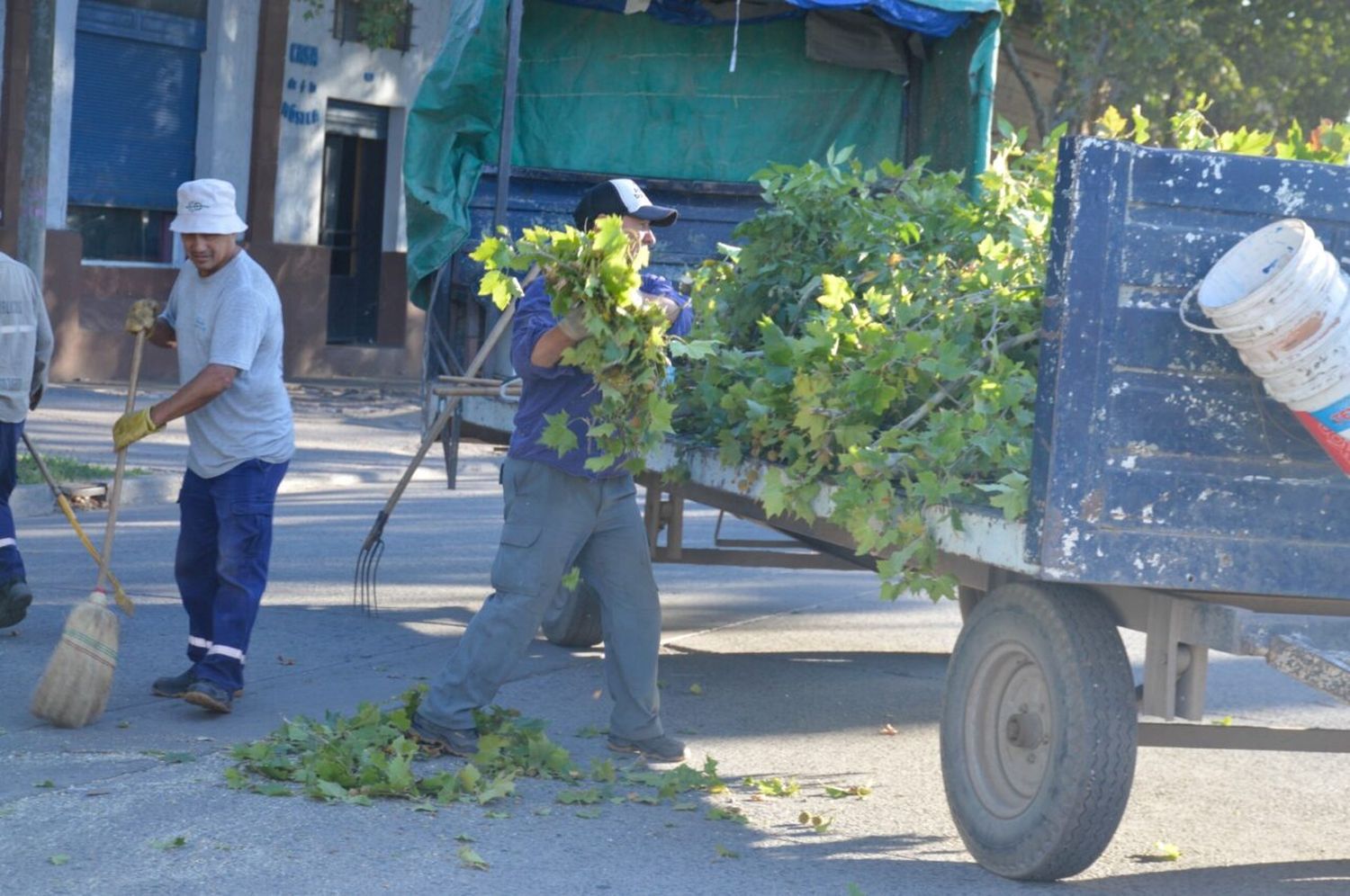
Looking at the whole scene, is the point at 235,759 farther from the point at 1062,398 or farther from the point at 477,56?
the point at 477,56

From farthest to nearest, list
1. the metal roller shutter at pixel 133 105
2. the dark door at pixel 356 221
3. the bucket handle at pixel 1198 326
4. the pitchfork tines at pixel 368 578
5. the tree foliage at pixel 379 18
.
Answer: the dark door at pixel 356 221 → the metal roller shutter at pixel 133 105 → the tree foliage at pixel 379 18 → the pitchfork tines at pixel 368 578 → the bucket handle at pixel 1198 326

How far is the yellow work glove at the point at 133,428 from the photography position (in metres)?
6.39

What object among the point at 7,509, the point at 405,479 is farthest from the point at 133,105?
the point at 7,509

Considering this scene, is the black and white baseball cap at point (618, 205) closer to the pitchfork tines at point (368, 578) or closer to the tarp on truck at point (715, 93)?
the pitchfork tines at point (368, 578)

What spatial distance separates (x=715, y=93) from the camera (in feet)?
33.0

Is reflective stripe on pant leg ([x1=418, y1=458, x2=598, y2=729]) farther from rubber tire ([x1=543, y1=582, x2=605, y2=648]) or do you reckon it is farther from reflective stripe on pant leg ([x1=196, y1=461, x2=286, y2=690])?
rubber tire ([x1=543, y1=582, x2=605, y2=648])

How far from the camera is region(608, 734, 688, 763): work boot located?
6.09 meters

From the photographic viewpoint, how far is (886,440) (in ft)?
16.6

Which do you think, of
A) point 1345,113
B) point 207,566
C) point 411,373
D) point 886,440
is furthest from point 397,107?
point 886,440

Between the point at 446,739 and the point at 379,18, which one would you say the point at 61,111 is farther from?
the point at 446,739

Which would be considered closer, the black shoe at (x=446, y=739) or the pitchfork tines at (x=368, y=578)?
the black shoe at (x=446, y=739)

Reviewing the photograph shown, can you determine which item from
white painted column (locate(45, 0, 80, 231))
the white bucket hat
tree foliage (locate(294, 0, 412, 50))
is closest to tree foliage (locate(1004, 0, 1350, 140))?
tree foliage (locate(294, 0, 412, 50))

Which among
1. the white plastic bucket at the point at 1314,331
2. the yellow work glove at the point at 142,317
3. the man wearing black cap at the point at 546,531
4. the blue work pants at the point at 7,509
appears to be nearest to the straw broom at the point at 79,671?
the man wearing black cap at the point at 546,531

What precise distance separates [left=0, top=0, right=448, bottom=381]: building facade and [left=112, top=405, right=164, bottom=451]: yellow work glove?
11.4 m
